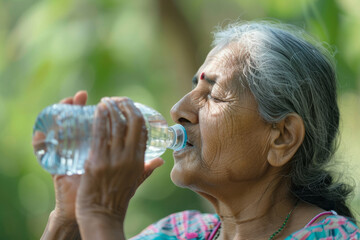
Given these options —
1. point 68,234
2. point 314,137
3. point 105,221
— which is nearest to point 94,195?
point 105,221

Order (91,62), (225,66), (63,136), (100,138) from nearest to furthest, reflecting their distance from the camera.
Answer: (100,138)
(63,136)
(225,66)
(91,62)

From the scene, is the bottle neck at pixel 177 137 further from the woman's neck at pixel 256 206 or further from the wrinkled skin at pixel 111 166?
the wrinkled skin at pixel 111 166

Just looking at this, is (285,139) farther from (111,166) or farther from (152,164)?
(111,166)

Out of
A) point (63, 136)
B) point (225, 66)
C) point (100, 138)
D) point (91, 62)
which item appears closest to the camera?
point (100, 138)

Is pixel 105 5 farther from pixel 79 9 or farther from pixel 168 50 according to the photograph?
pixel 168 50

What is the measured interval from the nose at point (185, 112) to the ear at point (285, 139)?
0.30 meters

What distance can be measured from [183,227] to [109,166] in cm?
94

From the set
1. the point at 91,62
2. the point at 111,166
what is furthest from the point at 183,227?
the point at 91,62

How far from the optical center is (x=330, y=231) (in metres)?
2.18

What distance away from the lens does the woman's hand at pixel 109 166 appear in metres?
1.78

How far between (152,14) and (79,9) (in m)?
0.82

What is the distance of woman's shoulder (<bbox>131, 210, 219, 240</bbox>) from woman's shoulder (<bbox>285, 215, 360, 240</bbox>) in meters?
0.50

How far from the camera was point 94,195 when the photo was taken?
6.00ft

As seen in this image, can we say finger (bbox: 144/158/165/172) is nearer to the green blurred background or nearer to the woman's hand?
the woman's hand
